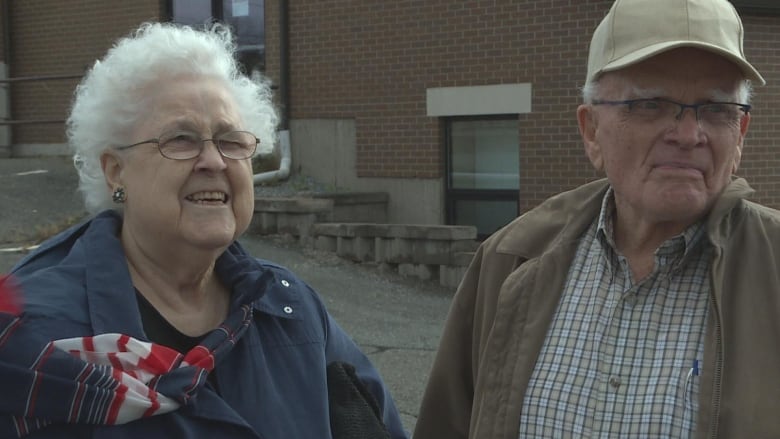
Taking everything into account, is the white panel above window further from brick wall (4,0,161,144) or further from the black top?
the black top

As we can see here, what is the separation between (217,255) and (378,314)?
520 centimetres

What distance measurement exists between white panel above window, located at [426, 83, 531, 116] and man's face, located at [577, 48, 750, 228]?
23.0 ft

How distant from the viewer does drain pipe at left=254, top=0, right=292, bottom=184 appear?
1077 cm

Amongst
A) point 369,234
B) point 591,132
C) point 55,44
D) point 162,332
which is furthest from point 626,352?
point 55,44

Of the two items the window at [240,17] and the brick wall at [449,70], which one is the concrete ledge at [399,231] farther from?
the window at [240,17]

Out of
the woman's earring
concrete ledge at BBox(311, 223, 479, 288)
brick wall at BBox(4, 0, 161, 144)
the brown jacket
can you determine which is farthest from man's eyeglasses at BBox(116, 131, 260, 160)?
brick wall at BBox(4, 0, 161, 144)

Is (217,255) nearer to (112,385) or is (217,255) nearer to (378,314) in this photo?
(112,385)

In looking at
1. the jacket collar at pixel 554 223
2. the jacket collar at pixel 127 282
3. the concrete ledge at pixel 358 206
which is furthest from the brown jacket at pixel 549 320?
the concrete ledge at pixel 358 206

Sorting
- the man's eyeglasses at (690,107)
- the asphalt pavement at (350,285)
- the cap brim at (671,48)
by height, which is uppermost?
the cap brim at (671,48)

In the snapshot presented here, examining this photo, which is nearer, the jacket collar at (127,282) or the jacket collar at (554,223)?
the jacket collar at (127,282)

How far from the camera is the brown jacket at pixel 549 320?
2.03m

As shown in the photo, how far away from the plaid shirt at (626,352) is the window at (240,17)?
941cm

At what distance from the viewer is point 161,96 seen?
245 centimetres

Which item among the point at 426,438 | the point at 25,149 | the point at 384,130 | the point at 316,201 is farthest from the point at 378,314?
the point at 25,149
